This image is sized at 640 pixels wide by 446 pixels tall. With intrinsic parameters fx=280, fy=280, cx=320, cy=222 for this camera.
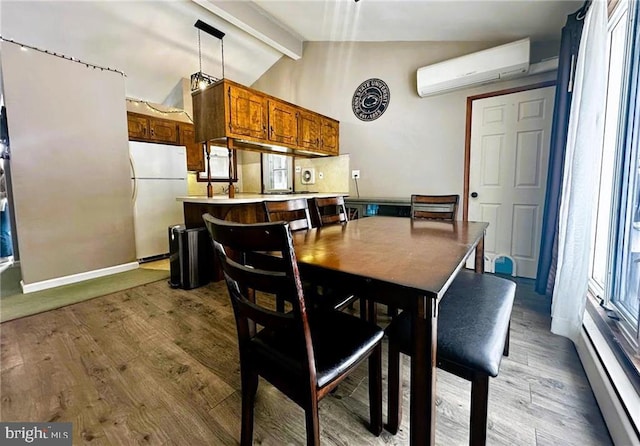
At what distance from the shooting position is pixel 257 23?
11.6 ft

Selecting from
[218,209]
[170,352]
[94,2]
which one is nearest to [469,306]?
[170,352]

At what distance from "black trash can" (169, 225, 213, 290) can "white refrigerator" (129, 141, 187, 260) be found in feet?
3.86

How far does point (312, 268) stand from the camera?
99 cm

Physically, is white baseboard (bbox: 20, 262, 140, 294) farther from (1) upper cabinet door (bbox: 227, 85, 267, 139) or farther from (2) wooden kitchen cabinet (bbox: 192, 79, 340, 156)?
(1) upper cabinet door (bbox: 227, 85, 267, 139)

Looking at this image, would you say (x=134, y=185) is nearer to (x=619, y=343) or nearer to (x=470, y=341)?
(x=470, y=341)

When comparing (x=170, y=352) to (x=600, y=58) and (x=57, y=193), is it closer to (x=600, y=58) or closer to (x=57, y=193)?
(x=57, y=193)

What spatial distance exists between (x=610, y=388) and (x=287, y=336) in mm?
1382

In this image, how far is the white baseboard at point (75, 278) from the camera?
2773mm

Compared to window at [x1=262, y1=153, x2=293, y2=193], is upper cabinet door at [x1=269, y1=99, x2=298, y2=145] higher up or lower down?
higher up

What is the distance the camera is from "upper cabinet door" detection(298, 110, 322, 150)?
3.78 metres

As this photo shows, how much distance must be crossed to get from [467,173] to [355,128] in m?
1.70

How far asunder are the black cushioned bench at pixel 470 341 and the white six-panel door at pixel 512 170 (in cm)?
202

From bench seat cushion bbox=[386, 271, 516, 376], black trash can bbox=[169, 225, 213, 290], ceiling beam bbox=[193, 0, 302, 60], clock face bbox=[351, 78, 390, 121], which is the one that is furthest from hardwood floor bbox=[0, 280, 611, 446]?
ceiling beam bbox=[193, 0, 302, 60]

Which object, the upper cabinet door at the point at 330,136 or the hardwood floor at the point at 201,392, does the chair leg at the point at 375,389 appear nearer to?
the hardwood floor at the point at 201,392
